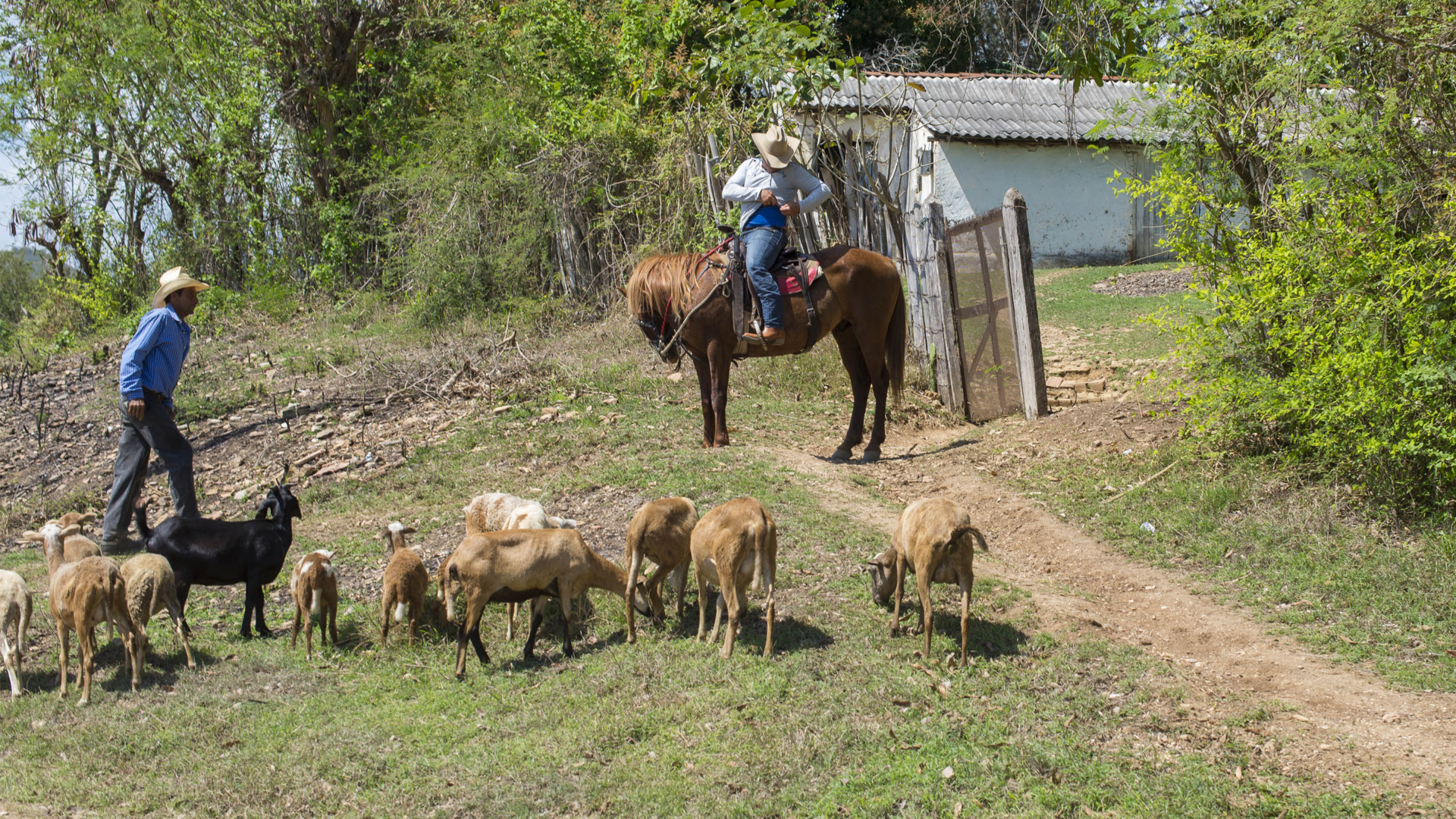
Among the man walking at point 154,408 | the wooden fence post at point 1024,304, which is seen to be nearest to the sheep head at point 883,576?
the wooden fence post at point 1024,304

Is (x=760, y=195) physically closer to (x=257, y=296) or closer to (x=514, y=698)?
(x=514, y=698)

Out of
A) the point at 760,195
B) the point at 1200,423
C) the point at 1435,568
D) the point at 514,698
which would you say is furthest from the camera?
the point at 760,195

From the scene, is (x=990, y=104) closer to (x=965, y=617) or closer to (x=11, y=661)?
(x=965, y=617)

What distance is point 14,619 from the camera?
5.90 metres

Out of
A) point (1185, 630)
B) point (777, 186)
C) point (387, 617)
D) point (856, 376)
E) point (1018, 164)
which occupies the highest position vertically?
point (1018, 164)

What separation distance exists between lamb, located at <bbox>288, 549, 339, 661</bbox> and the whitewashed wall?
15.9 metres

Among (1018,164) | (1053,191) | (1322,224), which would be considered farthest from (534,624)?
(1053,191)

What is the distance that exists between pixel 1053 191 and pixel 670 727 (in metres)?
17.7

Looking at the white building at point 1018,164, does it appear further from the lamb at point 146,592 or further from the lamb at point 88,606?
the lamb at point 88,606

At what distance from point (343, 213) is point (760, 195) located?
42.7 ft

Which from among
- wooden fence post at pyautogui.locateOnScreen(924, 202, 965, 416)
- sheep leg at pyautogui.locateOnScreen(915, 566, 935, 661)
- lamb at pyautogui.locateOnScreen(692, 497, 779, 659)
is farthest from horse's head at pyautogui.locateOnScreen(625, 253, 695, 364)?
sheep leg at pyautogui.locateOnScreen(915, 566, 935, 661)

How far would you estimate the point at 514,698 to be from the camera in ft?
18.1

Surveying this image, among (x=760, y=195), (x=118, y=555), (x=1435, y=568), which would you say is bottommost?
(x=1435, y=568)

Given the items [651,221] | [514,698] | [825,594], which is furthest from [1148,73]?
[651,221]
